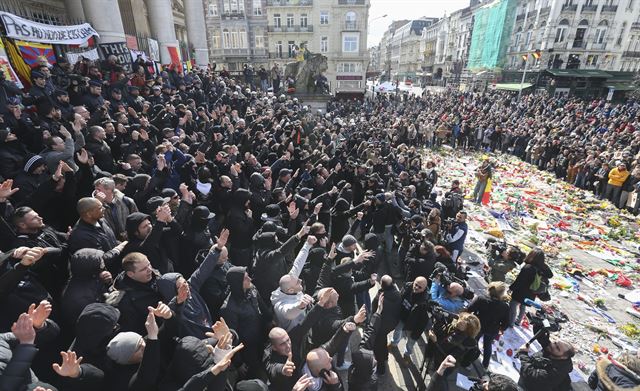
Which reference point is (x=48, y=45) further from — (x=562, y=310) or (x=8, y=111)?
(x=562, y=310)

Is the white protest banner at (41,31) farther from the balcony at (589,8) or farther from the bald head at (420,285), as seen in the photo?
the balcony at (589,8)

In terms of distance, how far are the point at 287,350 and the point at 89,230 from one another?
2.28 m

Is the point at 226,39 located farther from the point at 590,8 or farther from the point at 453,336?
the point at 453,336

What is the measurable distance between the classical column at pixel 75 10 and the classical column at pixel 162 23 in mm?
4159

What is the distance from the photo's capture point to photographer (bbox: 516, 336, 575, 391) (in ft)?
11.0

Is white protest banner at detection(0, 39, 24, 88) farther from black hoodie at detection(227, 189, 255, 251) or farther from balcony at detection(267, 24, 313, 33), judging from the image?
balcony at detection(267, 24, 313, 33)

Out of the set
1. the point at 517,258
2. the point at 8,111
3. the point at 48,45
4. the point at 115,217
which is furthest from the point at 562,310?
the point at 48,45

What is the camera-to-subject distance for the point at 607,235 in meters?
9.39

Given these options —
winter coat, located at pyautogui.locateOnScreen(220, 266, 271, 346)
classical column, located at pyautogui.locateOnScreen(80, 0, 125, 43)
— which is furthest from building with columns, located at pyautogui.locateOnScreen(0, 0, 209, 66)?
winter coat, located at pyautogui.locateOnScreen(220, 266, 271, 346)

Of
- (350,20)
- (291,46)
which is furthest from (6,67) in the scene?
(350,20)

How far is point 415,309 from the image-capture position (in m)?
4.43

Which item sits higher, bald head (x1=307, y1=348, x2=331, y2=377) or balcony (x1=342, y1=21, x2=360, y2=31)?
balcony (x1=342, y1=21, x2=360, y2=31)

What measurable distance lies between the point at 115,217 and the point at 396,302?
3.57m

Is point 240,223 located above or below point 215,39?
below
